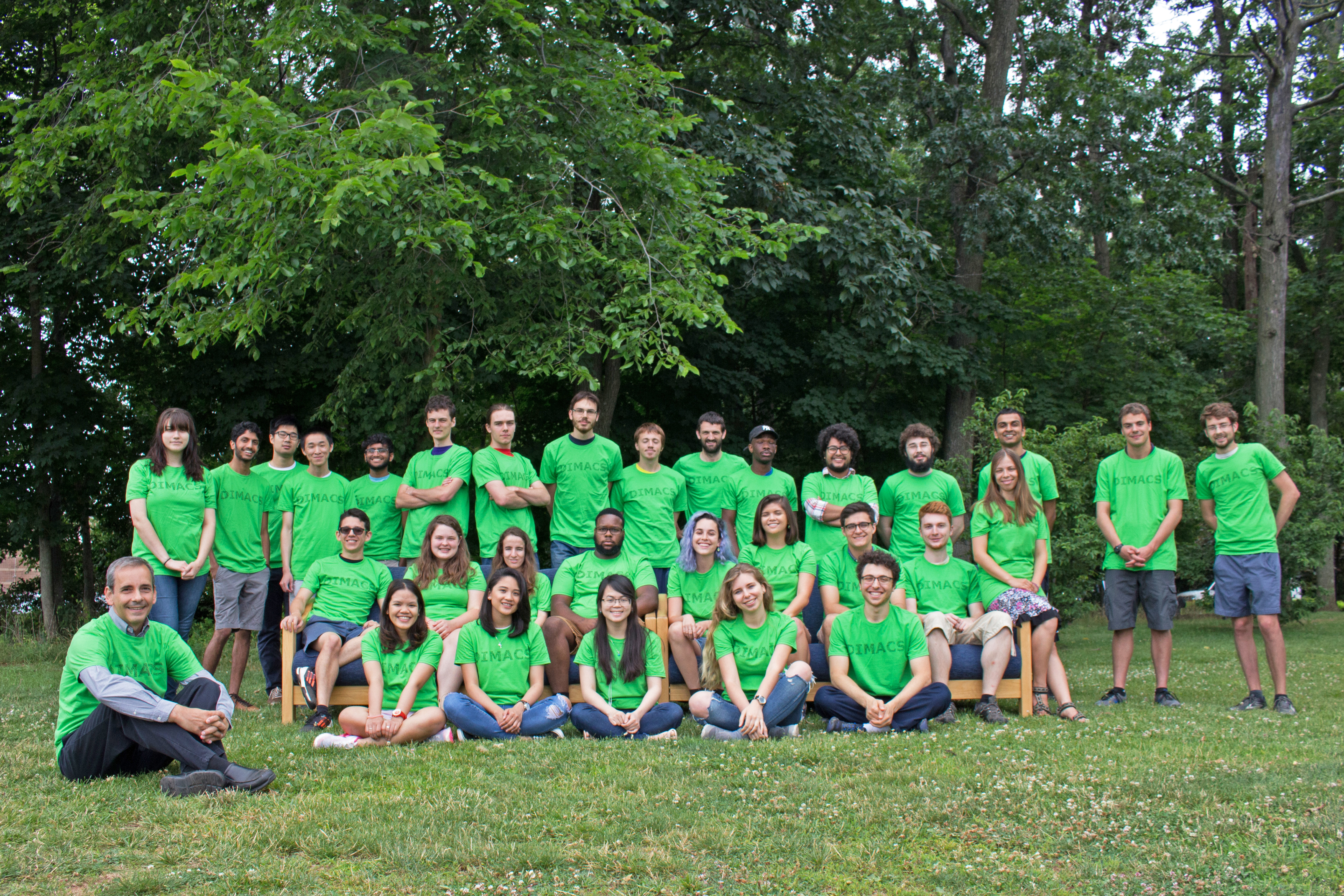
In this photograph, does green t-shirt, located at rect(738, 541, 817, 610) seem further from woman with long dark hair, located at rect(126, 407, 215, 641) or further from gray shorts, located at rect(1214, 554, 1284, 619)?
woman with long dark hair, located at rect(126, 407, 215, 641)

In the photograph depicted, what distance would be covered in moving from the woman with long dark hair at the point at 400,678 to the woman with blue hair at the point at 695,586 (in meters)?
1.49

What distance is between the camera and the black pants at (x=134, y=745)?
4645 millimetres

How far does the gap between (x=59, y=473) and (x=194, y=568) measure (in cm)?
1012

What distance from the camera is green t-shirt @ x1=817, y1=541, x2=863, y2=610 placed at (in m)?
6.93

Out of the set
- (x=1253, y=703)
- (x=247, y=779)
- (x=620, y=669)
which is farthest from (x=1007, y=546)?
(x=247, y=779)

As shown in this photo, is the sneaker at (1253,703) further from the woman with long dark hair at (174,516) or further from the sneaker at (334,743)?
the woman with long dark hair at (174,516)

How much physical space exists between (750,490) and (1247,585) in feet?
11.2

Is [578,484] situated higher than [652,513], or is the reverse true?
[578,484]

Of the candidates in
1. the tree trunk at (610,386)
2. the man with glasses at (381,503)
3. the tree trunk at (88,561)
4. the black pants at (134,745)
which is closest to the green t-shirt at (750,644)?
the man with glasses at (381,503)

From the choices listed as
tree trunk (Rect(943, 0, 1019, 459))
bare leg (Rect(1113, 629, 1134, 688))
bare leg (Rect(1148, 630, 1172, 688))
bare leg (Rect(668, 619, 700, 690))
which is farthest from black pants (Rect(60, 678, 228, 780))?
tree trunk (Rect(943, 0, 1019, 459))

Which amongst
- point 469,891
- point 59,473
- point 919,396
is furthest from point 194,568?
point 919,396

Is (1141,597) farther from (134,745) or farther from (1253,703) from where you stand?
(134,745)

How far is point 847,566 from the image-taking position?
698 cm

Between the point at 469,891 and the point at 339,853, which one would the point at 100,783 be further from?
the point at 469,891
